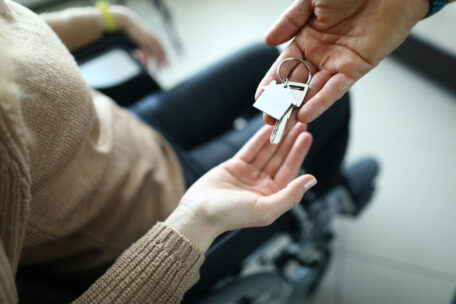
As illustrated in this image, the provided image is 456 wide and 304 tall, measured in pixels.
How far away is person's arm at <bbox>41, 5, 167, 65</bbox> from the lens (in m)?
0.69

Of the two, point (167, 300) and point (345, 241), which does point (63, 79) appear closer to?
point (167, 300)

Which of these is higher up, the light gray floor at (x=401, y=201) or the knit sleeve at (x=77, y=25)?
the knit sleeve at (x=77, y=25)

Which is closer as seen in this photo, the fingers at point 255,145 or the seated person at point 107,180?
the seated person at point 107,180

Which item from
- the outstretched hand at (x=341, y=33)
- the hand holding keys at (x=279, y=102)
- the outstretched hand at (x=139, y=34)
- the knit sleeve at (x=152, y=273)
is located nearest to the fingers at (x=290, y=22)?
the outstretched hand at (x=341, y=33)

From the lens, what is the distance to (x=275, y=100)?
0.42 meters

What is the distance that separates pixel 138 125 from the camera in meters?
0.69

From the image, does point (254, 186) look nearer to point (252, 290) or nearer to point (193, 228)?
point (193, 228)

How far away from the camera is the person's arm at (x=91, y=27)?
2.27ft

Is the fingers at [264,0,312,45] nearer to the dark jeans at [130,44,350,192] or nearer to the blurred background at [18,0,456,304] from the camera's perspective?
the dark jeans at [130,44,350,192]

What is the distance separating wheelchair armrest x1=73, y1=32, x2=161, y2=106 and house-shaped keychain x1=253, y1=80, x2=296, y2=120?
0.49 meters

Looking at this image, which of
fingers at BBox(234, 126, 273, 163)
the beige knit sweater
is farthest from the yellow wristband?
fingers at BBox(234, 126, 273, 163)

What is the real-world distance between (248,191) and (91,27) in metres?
0.58

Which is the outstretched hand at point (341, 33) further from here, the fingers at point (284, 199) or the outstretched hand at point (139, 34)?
the outstretched hand at point (139, 34)

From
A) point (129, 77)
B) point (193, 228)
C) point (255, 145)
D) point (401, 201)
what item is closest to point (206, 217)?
point (193, 228)
